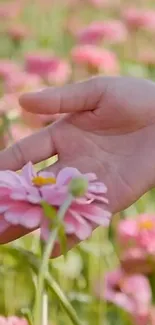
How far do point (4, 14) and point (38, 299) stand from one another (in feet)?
5.67

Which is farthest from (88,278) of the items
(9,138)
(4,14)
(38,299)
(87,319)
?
(4,14)

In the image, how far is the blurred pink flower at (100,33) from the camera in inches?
71.4

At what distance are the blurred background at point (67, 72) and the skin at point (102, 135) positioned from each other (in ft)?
0.34

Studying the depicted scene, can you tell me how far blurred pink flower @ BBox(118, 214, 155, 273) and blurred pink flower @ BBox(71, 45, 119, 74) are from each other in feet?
2.24

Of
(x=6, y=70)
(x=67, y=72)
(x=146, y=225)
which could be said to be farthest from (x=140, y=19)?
(x=146, y=225)

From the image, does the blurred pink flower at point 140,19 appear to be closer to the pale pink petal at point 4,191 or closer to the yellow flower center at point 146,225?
the yellow flower center at point 146,225

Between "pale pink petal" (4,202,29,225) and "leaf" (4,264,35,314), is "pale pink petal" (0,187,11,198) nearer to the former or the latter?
"pale pink petal" (4,202,29,225)

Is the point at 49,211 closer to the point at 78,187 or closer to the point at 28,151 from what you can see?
the point at 78,187

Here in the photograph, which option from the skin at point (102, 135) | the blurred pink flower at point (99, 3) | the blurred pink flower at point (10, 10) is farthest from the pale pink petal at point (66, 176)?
the blurred pink flower at point (99, 3)

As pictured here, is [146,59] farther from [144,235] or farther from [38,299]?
[38,299]

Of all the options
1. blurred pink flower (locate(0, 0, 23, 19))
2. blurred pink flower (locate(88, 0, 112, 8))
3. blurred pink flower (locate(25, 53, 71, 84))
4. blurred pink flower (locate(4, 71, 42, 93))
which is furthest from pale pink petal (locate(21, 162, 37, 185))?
blurred pink flower (locate(88, 0, 112, 8))

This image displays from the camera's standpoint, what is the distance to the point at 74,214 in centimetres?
59

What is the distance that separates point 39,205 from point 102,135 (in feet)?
0.89

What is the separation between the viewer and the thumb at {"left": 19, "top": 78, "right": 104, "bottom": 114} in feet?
2.63
